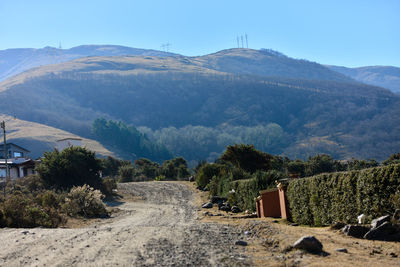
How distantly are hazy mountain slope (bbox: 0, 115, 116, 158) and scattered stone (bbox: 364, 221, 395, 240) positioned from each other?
96.0 metres

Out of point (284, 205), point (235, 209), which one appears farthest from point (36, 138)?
point (284, 205)

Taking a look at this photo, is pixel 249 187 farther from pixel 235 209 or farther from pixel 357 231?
pixel 357 231

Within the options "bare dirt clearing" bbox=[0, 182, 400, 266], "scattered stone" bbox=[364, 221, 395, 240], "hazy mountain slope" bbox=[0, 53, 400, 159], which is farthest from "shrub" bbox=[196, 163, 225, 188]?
"hazy mountain slope" bbox=[0, 53, 400, 159]

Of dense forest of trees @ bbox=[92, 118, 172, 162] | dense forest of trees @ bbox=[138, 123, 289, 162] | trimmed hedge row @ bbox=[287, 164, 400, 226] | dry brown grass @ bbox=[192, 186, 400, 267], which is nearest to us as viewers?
dry brown grass @ bbox=[192, 186, 400, 267]

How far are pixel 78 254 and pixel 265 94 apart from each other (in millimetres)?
167243

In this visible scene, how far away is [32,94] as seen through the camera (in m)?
181

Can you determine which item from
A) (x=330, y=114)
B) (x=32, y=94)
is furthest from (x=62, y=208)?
(x=32, y=94)

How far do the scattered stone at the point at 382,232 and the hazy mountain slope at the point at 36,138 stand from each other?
96.0 m

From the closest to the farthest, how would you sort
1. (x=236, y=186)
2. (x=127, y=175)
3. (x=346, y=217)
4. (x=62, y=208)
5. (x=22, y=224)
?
1. (x=346, y=217)
2. (x=22, y=224)
3. (x=62, y=208)
4. (x=236, y=186)
5. (x=127, y=175)

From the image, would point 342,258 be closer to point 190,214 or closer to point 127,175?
point 190,214

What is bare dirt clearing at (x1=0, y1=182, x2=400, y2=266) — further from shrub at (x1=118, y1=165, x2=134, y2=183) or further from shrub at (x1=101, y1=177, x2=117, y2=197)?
shrub at (x1=118, y1=165, x2=134, y2=183)

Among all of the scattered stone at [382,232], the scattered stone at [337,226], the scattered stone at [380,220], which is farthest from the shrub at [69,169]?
the scattered stone at [382,232]

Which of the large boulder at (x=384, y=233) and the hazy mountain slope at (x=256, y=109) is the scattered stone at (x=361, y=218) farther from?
the hazy mountain slope at (x=256, y=109)

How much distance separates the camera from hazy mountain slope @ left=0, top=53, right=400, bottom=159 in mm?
120000
